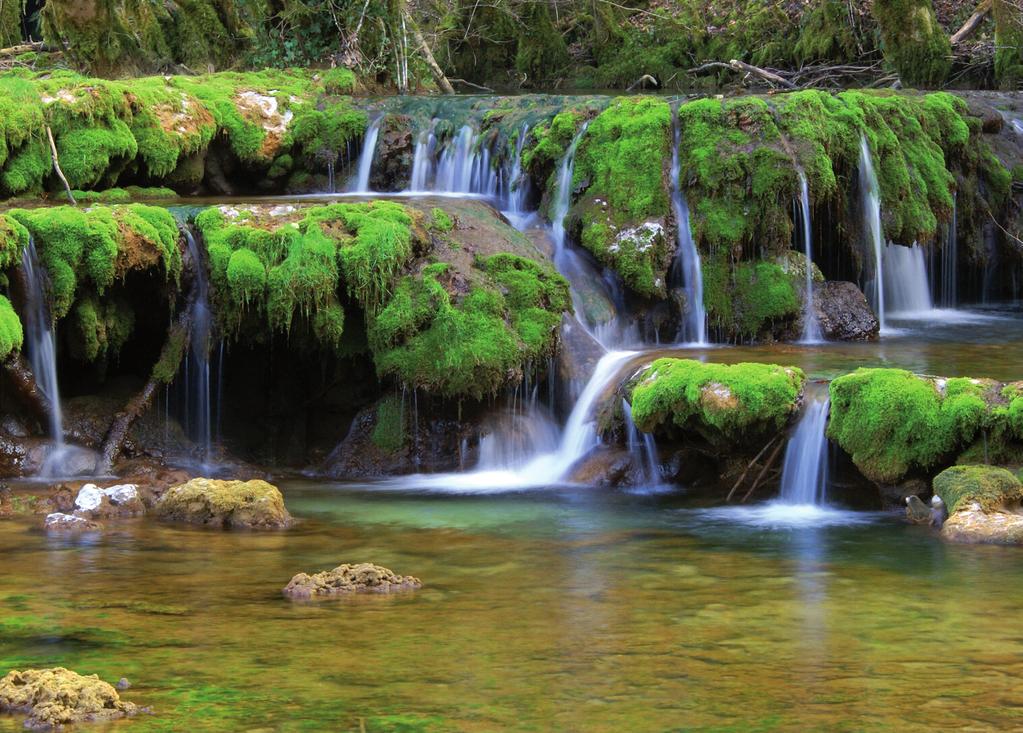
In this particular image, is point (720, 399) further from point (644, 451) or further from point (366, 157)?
point (366, 157)

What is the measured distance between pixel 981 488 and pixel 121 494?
19.8 feet

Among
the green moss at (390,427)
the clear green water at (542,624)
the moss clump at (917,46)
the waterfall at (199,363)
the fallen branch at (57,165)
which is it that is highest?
the moss clump at (917,46)

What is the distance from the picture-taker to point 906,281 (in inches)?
654

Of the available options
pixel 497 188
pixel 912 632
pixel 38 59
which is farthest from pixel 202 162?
pixel 912 632

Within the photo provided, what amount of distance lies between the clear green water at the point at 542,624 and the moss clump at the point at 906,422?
0.54m

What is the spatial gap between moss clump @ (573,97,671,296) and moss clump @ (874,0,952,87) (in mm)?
6602

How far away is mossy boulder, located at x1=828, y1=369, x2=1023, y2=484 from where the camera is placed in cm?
963

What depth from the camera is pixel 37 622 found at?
6855 millimetres

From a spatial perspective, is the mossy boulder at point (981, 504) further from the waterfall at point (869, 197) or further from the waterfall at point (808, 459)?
the waterfall at point (869, 197)

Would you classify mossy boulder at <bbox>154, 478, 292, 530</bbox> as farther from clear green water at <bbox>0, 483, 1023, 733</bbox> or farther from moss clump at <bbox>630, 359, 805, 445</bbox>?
moss clump at <bbox>630, 359, 805, 445</bbox>

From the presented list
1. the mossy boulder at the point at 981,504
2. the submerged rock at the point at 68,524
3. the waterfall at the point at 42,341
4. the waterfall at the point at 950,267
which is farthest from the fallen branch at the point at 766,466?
the waterfall at the point at 950,267

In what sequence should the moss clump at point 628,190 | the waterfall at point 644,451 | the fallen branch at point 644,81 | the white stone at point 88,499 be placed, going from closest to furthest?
the white stone at point 88,499 → the waterfall at point 644,451 → the moss clump at point 628,190 → the fallen branch at point 644,81

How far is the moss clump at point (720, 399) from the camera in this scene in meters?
10.2

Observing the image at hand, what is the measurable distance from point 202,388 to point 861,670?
7688 millimetres
